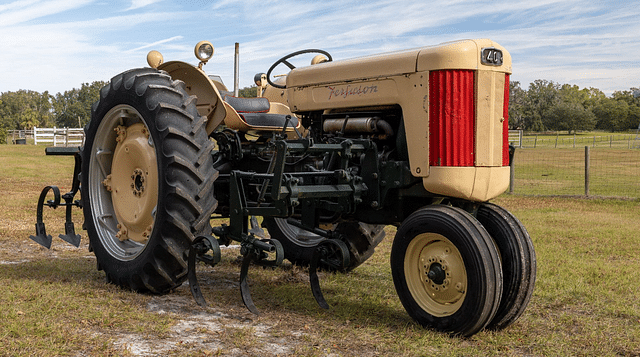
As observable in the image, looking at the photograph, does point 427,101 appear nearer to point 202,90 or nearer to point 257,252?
point 257,252

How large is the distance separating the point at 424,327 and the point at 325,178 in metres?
1.44

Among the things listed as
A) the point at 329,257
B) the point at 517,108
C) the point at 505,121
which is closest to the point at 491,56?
the point at 505,121

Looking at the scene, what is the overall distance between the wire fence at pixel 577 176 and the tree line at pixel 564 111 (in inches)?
1733

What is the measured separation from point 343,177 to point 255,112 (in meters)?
1.82

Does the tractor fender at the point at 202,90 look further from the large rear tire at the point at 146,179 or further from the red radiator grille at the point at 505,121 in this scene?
the red radiator grille at the point at 505,121

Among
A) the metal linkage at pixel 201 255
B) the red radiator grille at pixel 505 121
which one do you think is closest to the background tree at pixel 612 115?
the red radiator grille at pixel 505 121

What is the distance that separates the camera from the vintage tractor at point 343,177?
4027mm

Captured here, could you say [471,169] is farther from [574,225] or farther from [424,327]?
[574,225]

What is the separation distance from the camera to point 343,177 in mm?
4480

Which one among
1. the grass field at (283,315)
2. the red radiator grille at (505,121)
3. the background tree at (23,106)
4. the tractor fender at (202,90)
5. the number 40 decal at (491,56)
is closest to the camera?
the grass field at (283,315)

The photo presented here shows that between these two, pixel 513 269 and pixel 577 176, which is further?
pixel 577 176

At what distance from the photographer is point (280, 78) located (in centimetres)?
695

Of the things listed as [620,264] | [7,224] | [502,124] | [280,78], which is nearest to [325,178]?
[502,124]

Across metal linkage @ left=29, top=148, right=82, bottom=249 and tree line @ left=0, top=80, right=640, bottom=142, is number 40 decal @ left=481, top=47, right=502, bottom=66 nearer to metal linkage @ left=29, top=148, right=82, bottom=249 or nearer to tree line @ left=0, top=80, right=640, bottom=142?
metal linkage @ left=29, top=148, right=82, bottom=249
